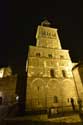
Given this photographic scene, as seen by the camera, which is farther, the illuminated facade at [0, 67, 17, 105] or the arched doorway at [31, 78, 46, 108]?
the illuminated facade at [0, 67, 17, 105]

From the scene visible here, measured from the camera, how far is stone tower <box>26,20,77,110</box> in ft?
55.7

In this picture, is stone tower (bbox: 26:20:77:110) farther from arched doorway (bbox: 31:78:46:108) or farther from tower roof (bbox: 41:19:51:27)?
tower roof (bbox: 41:19:51:27)

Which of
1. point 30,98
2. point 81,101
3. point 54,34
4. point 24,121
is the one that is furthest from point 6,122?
point 54,34

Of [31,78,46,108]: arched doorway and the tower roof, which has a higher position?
the tower roof

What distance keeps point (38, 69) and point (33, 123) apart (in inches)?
365

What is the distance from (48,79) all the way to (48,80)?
170mm

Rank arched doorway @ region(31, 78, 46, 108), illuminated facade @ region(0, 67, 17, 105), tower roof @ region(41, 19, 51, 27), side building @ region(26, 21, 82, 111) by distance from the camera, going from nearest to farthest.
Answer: arched doorway @ region(31, 78, 46, 108), side building @ region(26, 21, 82, 111), illuminated facade @ region(0, 67, 17, 105), tower roof @ region(41, 19, 51, 27)

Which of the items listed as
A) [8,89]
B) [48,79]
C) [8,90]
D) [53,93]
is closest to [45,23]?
[48,79]

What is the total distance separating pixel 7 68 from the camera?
37.0m

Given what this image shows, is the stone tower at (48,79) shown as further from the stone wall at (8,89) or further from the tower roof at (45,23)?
the tower roof at (45,23)

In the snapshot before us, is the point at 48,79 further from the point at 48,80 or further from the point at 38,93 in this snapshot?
the point at 38,93

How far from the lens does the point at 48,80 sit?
18734 millimetres

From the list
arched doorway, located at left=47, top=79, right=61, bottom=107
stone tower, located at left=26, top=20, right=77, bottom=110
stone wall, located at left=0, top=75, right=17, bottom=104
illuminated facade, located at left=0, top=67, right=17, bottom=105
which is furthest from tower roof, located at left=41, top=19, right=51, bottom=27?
arched doorway, located at left=47, top=79, right=61, bottom=107

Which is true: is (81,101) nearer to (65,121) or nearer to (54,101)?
(54,101)
